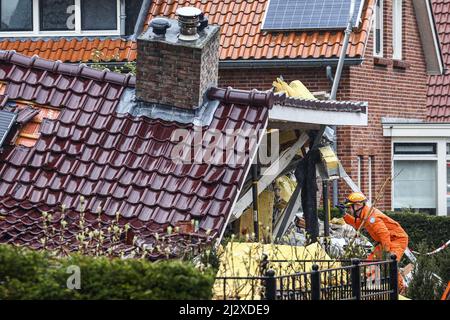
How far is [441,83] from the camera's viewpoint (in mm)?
33250

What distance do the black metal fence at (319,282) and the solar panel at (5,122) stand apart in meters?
3.54

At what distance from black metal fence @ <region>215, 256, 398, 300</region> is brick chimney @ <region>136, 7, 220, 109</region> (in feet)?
8.35

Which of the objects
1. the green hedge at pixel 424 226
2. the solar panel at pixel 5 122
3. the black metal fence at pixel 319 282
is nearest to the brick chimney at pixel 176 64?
the solar panel at pixel 5 122

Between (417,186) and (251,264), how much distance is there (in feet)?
56.1

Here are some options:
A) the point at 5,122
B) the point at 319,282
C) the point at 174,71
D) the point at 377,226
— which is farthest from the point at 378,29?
the point at 319,282

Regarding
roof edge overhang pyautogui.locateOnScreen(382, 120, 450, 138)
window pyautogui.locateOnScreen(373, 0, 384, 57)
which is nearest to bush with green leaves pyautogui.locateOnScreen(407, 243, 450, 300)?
roof edge overhang pyautogui.locateOnScreen(382, 120, 450, 138)

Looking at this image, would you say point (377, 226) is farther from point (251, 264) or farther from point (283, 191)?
point (251, 264)

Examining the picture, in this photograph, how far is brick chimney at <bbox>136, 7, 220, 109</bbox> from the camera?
1638 centimetres

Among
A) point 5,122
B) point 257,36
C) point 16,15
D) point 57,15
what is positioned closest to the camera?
point 5,122

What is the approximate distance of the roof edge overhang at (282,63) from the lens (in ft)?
90.0

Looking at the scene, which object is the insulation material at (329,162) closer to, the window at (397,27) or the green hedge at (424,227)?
the green hedge at (424,227)

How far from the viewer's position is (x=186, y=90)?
1639 cm

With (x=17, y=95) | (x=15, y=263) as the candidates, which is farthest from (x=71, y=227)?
(x=15, y=263)
